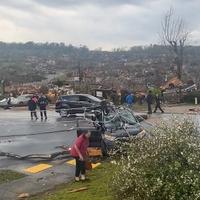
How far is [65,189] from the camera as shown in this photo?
14688mm

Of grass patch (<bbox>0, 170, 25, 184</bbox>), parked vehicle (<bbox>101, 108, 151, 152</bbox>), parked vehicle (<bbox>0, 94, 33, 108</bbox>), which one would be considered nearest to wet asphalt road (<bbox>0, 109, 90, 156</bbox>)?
parked vehicle (<bbox>101, 108, 151, 152</bbox>)

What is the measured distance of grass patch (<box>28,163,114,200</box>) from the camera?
12828mm

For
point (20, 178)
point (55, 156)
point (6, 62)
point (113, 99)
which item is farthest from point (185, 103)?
point (6, 62)

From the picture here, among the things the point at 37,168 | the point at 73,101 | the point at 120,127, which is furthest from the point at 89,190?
the point at 73,101

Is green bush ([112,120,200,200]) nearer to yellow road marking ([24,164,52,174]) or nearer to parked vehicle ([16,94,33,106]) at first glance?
yellow road marking ([24,164,52,174])

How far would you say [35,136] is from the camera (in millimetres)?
26594

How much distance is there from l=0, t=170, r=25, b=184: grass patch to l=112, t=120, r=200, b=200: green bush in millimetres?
5631

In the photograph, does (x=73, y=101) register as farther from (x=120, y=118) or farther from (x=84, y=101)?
(x=120, y=118)

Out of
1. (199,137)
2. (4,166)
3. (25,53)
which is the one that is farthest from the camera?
(25,53)

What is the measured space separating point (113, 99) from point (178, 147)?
40793mm

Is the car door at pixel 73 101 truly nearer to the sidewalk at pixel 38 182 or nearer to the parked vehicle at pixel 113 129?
the parked vehicle at pixel 113 129

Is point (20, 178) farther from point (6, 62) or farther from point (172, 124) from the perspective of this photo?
Answer: point (6, 62)

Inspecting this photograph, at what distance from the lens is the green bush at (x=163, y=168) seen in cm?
957

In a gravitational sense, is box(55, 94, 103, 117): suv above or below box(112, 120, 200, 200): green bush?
below
